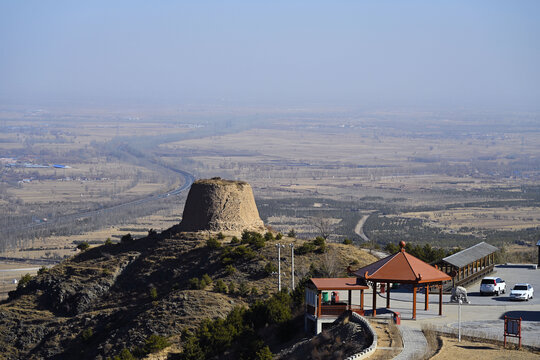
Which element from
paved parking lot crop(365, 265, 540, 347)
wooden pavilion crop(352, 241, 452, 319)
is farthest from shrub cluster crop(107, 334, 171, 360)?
wooden pavilion crop(352, 241, 452, 319)

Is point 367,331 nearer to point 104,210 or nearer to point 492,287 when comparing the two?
point 492,287

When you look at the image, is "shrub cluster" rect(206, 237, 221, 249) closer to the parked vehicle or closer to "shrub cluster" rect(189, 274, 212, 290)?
"shrub cluster" rect(189, 274, 212, 290)

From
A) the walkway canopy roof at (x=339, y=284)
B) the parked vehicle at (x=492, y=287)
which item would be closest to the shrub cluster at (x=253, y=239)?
the parked vehicle at (x=492, y=287)

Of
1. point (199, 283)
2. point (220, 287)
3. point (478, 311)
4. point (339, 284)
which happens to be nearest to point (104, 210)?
point (199, 283)

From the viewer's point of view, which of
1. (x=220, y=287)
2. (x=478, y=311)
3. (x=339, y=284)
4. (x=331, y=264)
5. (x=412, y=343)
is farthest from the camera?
(x=331, y=264)

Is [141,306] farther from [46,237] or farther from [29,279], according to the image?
[46,237]

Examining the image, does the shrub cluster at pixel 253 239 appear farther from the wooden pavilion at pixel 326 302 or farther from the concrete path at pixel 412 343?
the concrete path at pixel 412 343

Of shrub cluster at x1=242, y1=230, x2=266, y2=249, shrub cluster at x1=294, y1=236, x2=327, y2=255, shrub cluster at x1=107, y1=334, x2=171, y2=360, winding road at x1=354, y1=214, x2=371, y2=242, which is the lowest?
winding road at x1=354, y1=214, x2=371, y2=242
